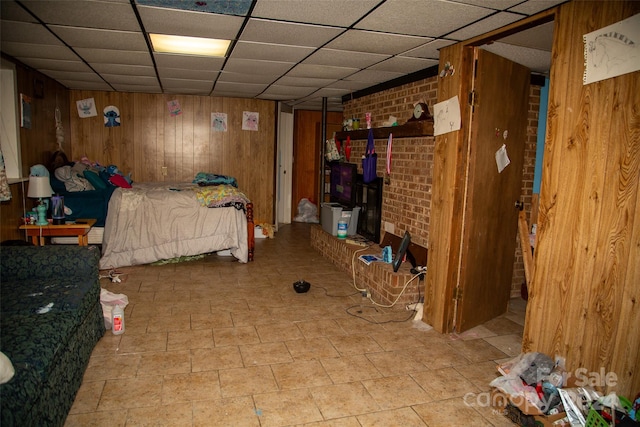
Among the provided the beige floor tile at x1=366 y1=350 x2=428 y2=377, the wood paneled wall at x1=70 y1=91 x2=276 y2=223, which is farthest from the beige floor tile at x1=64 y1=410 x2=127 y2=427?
the wood paneled wall at x1=70 y1=91 x2=276 y2=223

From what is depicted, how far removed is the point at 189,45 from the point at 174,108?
130 inches

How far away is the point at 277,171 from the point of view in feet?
24.0

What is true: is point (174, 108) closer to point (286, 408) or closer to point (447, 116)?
point (447, 116)

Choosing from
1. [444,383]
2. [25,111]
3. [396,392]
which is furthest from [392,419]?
[25,111]

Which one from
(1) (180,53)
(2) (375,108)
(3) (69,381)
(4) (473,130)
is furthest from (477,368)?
(1) (180,53)

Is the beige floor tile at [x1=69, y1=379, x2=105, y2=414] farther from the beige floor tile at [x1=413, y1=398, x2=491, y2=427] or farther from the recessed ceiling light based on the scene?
the recessed ceiling light

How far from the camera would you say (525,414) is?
2.14m

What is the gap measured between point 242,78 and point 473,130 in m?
2.88

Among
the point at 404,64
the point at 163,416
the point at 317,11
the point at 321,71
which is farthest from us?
the point at 321,71

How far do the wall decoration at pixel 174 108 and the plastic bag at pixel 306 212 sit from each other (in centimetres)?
293

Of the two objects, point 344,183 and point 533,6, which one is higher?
point 533,6

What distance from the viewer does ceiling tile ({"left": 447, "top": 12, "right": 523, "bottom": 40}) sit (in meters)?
2.49

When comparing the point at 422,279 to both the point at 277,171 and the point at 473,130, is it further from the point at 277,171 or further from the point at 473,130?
the point at 277,171

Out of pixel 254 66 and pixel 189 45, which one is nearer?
pixel 189 45
